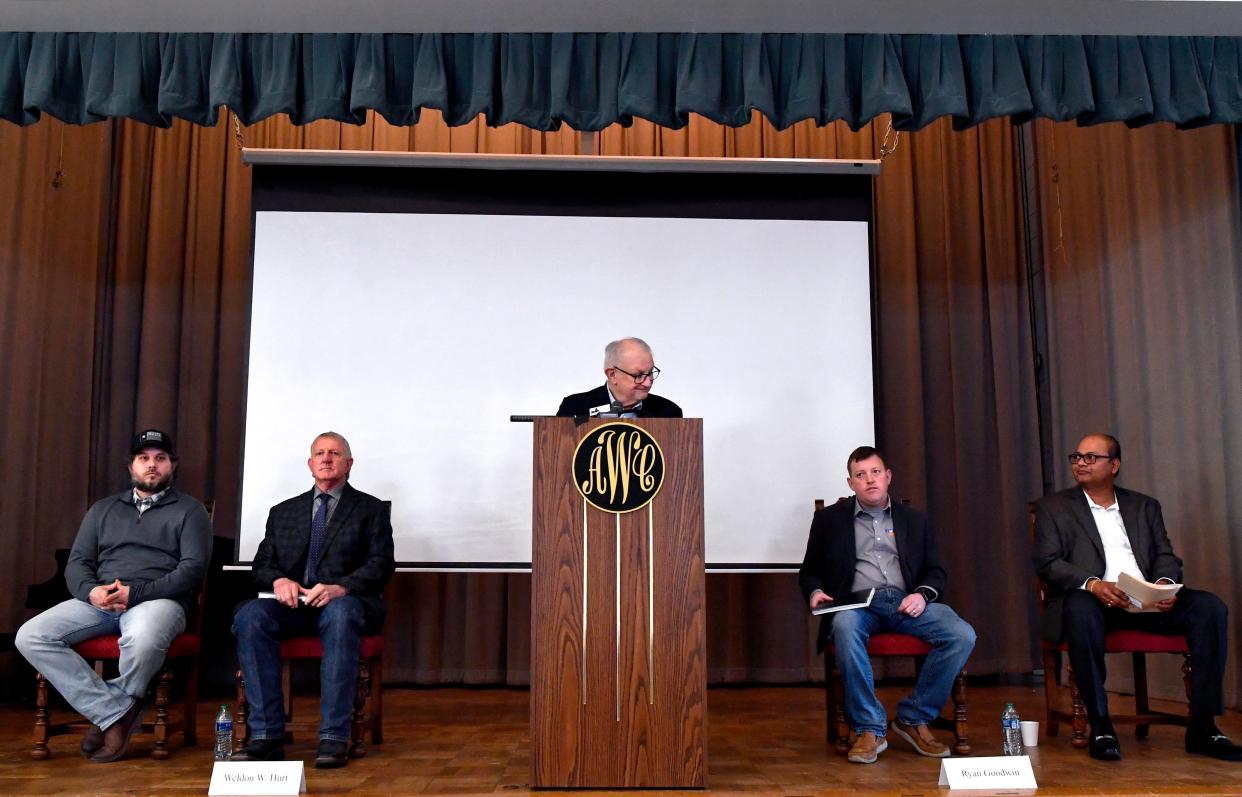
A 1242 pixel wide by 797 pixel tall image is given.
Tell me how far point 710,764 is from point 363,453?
8.16ft

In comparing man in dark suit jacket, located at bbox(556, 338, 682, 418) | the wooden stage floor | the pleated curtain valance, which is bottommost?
the wooden stage floor

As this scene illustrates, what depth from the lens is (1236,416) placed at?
15.1ft

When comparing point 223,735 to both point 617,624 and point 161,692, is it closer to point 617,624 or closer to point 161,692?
point 161,692

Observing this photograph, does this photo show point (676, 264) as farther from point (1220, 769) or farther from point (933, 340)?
point (1220, 769)

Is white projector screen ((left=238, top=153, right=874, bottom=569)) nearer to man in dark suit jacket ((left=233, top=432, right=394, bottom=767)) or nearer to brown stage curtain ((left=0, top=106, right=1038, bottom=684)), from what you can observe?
brown stage curtain ((left=0, top=106, right=1038, bottom=684))

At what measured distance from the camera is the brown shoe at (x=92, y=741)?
366 centimetres

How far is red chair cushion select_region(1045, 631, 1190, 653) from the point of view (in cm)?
389

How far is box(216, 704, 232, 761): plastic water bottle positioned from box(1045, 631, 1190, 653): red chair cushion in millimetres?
2840

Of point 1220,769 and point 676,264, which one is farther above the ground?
point 676,264

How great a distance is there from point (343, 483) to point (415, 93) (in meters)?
1.47

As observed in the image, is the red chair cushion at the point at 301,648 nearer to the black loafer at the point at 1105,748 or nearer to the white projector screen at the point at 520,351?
the white projector screen at the point at 520,351

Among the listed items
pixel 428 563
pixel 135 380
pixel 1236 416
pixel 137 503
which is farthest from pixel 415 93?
pixel 1236 416

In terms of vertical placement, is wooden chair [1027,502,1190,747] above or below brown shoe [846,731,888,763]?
above

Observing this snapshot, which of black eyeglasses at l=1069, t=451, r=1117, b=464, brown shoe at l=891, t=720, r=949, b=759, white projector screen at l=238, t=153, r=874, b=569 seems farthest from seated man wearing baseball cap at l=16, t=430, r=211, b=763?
black eyeglasses at l=1069, t=451, r=1117, b=464
